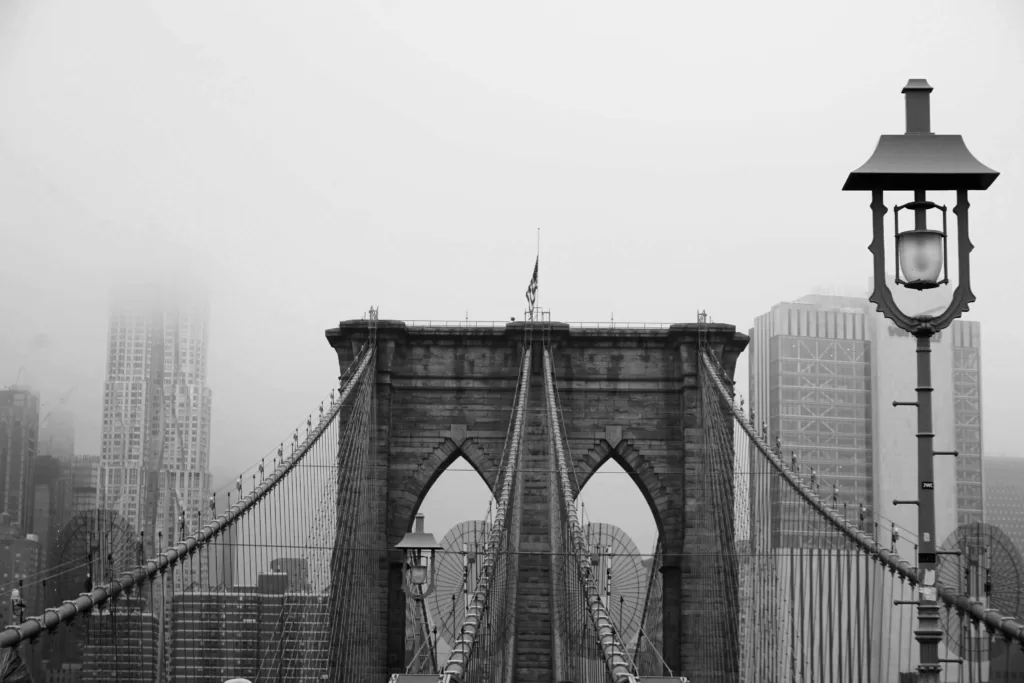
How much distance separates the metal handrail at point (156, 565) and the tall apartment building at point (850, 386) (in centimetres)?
3562

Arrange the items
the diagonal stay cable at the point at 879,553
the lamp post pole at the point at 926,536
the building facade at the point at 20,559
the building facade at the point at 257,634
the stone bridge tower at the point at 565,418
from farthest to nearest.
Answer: the stone bridge tower at the point at 565,418, the building facade at the point at 257,634, the building facade at the point at 20,559, the diagonal stay cable at the point at 879,553, the lamp post pole at the point at 926,536

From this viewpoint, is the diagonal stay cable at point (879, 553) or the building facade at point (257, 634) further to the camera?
the building facade at point (257, 634)

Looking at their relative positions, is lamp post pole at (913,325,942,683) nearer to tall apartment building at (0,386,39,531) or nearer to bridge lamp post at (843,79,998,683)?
bridge lamp post at (843,79,998,683)

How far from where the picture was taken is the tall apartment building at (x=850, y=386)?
59562mm

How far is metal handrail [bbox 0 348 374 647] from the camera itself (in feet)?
35.3

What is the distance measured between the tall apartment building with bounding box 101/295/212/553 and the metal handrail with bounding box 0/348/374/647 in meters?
3.31

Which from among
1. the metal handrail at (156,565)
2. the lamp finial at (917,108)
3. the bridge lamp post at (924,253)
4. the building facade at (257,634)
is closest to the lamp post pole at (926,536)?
the bridge lamp post at (924,253)

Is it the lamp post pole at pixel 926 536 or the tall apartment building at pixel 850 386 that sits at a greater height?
the tall apartment building at pixel 850 386

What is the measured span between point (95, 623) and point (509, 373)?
14858 mm

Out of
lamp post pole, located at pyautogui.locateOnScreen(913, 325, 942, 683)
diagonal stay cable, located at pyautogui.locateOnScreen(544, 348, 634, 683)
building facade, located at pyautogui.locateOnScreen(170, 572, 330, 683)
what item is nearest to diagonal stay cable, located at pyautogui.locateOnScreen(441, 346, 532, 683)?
diagonal stay cable, located at pyautogui.locateOnScreen(544, 348, 634, 683)

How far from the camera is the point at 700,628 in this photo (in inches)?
1198

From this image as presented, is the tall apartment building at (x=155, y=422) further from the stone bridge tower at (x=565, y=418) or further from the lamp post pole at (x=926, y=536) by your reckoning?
the lamp post pole at (x=926, y=536)

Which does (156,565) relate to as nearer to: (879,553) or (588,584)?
(588,584)

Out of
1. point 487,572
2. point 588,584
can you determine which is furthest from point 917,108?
point 487,572
